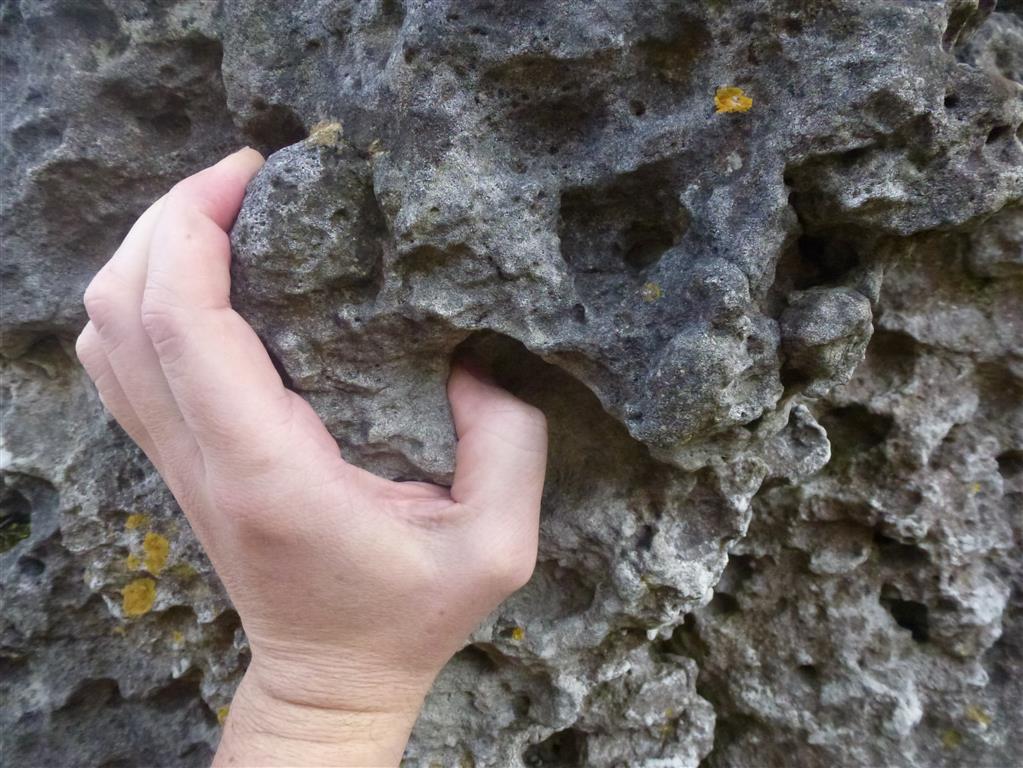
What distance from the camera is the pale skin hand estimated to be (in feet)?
2.63

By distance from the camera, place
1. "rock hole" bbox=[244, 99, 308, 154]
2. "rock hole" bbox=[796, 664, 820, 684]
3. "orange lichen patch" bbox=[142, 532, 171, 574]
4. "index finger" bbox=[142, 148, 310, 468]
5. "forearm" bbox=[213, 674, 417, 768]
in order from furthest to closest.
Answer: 1. "rock hole" bbox=[796, 664, 820, 684]
2. "orange lichen patch" bbox=[142, 532, 171, 574]
3. "rock hole" bbox=[244, 99, 308, 154]
4. "forearm" bbox=[213, 674, 417, 768]
5. "index finger" bbox=[142, 148, 310, 468]

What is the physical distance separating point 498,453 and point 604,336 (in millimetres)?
224

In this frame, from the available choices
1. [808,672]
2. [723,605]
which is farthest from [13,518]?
[808,672]

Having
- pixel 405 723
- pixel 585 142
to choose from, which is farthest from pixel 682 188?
pixel 405 723

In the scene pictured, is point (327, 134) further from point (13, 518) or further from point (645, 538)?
point (13, 518)

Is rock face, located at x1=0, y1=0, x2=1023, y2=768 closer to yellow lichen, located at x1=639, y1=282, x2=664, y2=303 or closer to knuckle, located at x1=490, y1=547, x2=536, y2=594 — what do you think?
yellow lichen, located at x1=639, y1=282, x2=664, y2=303

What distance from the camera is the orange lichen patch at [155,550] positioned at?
3.98ft

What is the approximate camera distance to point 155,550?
3.99 ft

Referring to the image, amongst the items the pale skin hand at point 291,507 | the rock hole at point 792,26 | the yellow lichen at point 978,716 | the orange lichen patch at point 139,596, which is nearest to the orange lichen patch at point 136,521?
the orange lichen patch at point 139,596

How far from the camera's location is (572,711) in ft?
3.78

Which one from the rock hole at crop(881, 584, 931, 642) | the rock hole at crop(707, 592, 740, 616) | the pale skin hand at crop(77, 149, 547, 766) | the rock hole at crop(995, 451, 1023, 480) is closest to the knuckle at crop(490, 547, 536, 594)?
the pale skin hand at crop(77, 149, 547, 766)

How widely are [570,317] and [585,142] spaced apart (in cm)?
25

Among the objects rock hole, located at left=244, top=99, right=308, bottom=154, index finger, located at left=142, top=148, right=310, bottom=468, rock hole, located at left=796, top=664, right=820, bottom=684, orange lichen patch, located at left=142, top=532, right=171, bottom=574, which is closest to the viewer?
→ index finger, located at left=142, top=148, right=310, bottom=468

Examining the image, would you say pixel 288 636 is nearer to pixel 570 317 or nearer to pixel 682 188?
pixel 570 317
